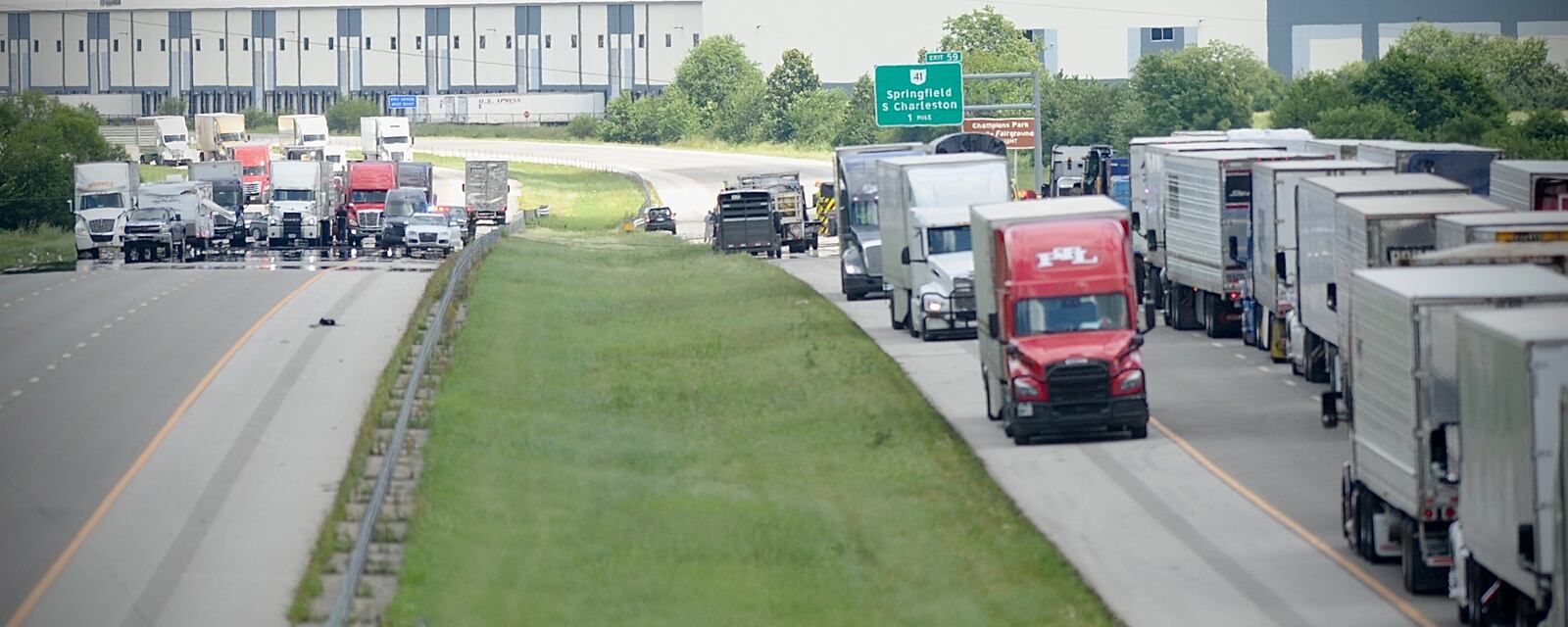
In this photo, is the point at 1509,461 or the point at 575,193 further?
the point at 575,193

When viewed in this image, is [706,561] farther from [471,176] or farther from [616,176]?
[616,176]

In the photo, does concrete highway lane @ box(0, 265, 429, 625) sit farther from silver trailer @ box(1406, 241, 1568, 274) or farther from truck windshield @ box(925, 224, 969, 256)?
silver trailer @ box(1406, 241, 1568, 274)

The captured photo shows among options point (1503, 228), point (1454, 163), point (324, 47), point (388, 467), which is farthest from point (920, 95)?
point (324, 47)

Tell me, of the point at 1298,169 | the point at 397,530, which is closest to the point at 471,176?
the point at 1298,169

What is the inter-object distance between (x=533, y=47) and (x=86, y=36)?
37.9 meters

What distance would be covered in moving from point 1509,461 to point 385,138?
4546 inches

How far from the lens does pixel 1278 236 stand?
3788 centimetres

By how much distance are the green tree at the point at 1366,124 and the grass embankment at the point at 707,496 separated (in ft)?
178

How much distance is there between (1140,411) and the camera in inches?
1196

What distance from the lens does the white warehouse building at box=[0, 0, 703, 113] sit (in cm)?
17338

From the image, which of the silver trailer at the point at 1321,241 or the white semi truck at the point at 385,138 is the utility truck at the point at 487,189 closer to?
the white semi truck at the point at 385,138

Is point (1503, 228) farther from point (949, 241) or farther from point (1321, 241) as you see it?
point (949, 241)

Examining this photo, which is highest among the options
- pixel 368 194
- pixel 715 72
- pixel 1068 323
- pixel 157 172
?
pixel 715 72

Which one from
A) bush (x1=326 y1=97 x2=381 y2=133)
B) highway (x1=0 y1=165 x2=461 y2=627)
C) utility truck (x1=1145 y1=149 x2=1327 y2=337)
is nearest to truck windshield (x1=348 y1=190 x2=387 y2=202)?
highway (x1=0 y1=165 x2=461 y2=627)
